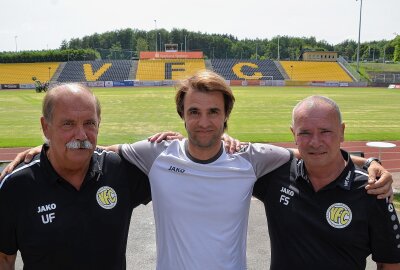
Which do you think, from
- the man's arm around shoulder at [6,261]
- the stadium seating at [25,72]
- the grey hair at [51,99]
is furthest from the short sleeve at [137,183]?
the stadium seating at [25,72]

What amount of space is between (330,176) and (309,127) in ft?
1.31

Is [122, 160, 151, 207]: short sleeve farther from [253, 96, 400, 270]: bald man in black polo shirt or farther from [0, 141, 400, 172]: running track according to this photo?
[0, 141, 400, 172]: running track

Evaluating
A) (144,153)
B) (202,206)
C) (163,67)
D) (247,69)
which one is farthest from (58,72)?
(202,206)

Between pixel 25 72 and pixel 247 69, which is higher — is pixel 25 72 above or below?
below

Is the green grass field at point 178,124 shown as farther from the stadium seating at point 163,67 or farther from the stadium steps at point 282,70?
the stadium seating at point 163,67

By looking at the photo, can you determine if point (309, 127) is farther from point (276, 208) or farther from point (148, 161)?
point (148, 161)

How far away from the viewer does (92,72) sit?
67875 mm

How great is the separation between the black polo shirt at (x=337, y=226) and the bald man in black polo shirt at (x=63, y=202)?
125 cm

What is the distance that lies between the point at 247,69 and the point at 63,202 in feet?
233

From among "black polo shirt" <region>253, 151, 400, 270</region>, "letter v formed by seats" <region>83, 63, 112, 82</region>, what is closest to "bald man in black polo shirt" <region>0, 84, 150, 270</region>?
"black polo shirt" <region>253, 151, 400, 270</region>

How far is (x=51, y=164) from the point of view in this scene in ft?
9.02

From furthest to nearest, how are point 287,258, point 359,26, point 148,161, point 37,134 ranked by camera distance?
point 359,26
point 37,134
point 148,161
point 287,258

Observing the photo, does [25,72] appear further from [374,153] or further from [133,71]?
[374,153]

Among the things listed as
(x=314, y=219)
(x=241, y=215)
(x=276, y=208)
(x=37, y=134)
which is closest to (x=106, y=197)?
(x=241, y=215)
